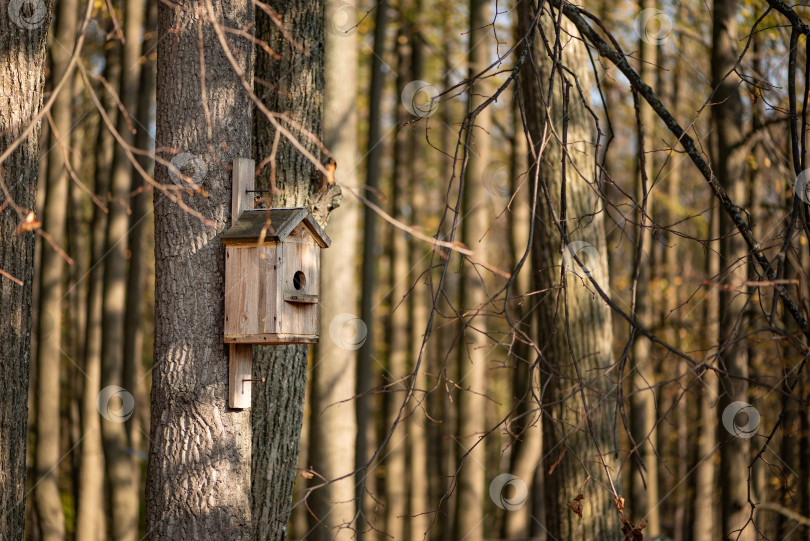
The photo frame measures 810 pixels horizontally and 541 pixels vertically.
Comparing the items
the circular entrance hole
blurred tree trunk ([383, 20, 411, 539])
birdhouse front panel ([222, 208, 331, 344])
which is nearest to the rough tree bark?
the circular entrance hole

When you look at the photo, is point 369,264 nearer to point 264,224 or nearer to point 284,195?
point 284,195

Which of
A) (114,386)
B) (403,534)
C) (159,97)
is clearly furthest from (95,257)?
(159,97)

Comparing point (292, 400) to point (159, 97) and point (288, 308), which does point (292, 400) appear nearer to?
point (288, 308)

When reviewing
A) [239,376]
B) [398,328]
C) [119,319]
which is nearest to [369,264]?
[398,328]

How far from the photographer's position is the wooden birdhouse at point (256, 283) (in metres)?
3.51

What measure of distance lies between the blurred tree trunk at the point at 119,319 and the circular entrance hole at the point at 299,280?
4437 mm

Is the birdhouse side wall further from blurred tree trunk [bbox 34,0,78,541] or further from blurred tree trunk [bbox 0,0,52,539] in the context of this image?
blurred tree trunk [bbox 34,0,78,541]

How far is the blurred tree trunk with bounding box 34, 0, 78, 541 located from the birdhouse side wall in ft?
17.3

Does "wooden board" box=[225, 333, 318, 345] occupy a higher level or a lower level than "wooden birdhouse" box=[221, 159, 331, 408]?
lower

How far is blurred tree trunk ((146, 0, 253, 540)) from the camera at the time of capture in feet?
11.6

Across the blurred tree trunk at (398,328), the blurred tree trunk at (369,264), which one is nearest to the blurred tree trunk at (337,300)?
the blurred tree trunk at (369,264)

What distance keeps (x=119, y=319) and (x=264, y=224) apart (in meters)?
5.80

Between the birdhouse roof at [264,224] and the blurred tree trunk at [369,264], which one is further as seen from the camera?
the blurred tree trunk at [369,264]

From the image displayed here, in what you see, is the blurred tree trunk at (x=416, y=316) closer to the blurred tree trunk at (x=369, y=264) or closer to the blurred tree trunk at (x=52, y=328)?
the blurred tree trunk at (x=369, y=264)
